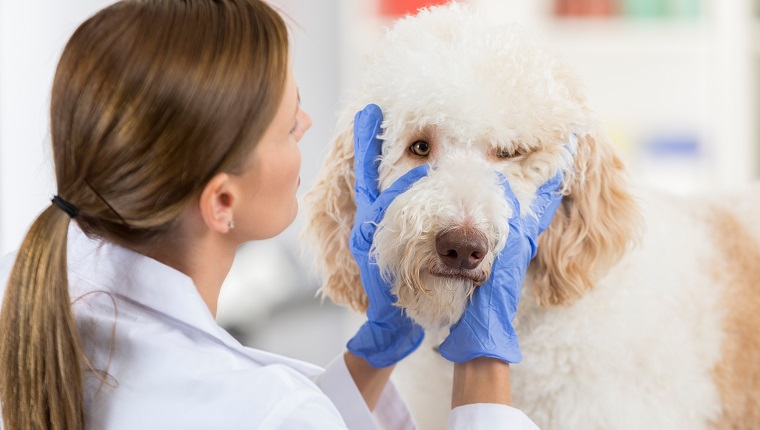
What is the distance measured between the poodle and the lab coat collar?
0.26m

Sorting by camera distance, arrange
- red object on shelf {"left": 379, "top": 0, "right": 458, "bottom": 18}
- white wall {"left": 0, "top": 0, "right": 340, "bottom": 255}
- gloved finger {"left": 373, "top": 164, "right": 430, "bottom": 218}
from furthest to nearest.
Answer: red object on shelf {"left": 379, "top": 0, "right": 458, "bottom": 18}, white wall {"left": 0, "top": 0, "right": 340, "bottom": 255}, gloved finger {"left": 373, "top": 164, "right": 430, "bottom": 218}

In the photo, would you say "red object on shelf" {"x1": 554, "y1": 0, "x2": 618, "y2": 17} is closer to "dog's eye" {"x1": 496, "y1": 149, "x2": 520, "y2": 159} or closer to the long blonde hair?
"dog's eye" {"x1": 496, "y1": 149, "x2": 520, "y2": 159}

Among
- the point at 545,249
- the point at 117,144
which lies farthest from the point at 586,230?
the point at 117,144

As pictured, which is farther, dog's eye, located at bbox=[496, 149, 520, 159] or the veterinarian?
dog's eye, located at bbox=[496, 149, 520, 159]

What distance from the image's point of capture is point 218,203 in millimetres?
968

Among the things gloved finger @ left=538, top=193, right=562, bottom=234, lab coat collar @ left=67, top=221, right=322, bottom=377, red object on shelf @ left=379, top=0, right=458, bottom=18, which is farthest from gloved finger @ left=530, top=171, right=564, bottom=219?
red object on shelf @ left=379, top=0, right=458, bottom=18

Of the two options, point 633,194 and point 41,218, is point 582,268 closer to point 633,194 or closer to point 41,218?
point 633,194

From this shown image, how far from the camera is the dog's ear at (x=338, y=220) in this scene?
1329mm

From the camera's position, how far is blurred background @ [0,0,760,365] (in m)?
3.00

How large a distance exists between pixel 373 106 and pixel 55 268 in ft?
1.70

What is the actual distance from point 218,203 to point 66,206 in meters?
0.17

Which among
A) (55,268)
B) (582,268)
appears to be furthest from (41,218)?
(582,268)

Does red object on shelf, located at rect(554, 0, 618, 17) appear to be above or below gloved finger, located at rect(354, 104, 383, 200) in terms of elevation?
below

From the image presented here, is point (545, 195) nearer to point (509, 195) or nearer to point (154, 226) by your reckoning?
point (509, 195)
